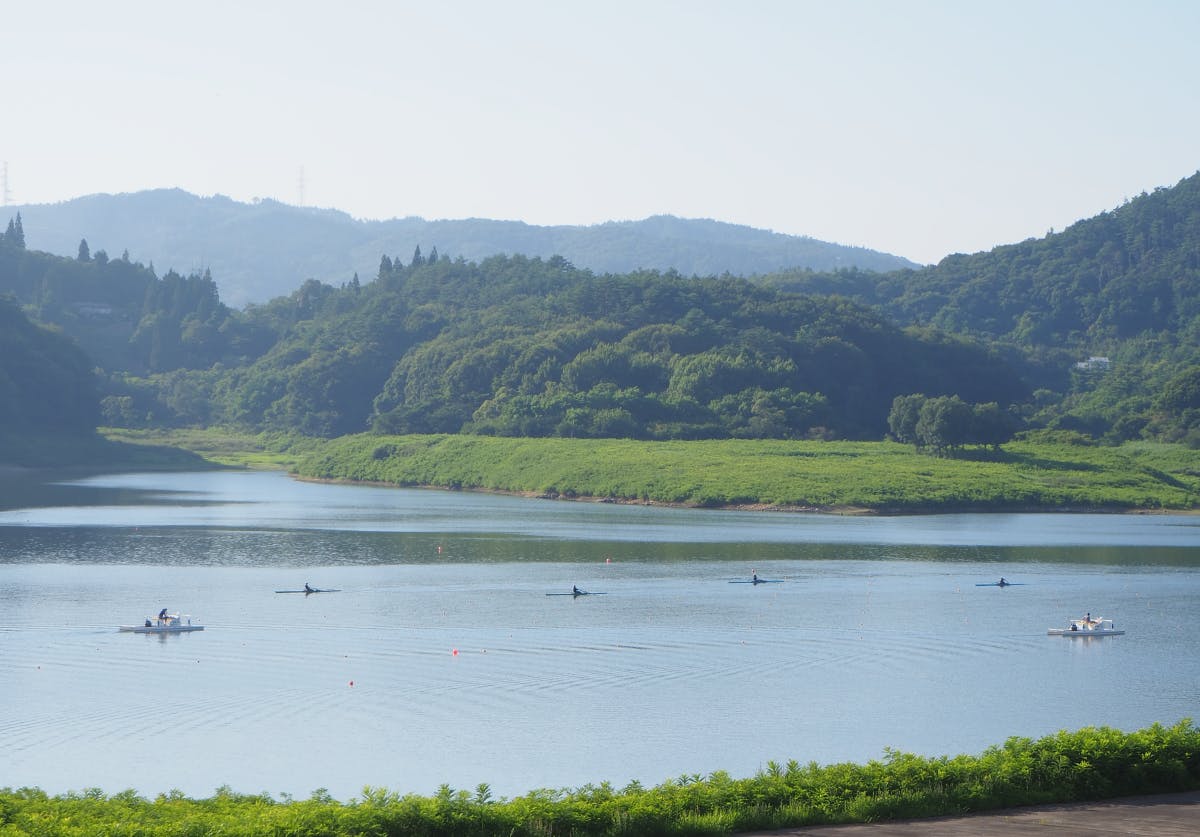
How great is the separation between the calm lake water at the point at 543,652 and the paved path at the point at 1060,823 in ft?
38.9

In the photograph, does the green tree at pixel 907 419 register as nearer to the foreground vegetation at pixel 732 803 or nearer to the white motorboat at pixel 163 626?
the white motorboat at pixel 163 626

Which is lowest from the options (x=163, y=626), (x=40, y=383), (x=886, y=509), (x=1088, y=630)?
(x=163, y=626)

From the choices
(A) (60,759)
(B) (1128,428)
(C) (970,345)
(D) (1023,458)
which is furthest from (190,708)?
(C) (970,345)

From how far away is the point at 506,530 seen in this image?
9931 centimetres

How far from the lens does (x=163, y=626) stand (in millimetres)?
→ 53594

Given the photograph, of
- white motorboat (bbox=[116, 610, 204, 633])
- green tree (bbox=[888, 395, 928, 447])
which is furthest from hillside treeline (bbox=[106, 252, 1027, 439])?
white motorboat (bbox=[116, 610, 204, 633])

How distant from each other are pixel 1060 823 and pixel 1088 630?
36.4m

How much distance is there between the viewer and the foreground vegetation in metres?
20.8

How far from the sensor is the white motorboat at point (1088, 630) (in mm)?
55719

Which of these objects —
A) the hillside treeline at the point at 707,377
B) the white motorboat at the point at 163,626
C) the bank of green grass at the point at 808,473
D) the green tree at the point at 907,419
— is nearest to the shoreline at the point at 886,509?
→ the bank of green grass at the point at 808,473

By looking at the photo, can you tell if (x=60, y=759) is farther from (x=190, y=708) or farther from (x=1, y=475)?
(x=1, y=475)

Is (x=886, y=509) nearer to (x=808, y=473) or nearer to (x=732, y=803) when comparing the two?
(x=808, y=473)

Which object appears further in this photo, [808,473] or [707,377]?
[707,377]

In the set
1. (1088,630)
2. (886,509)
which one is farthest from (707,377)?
(1088,630)
